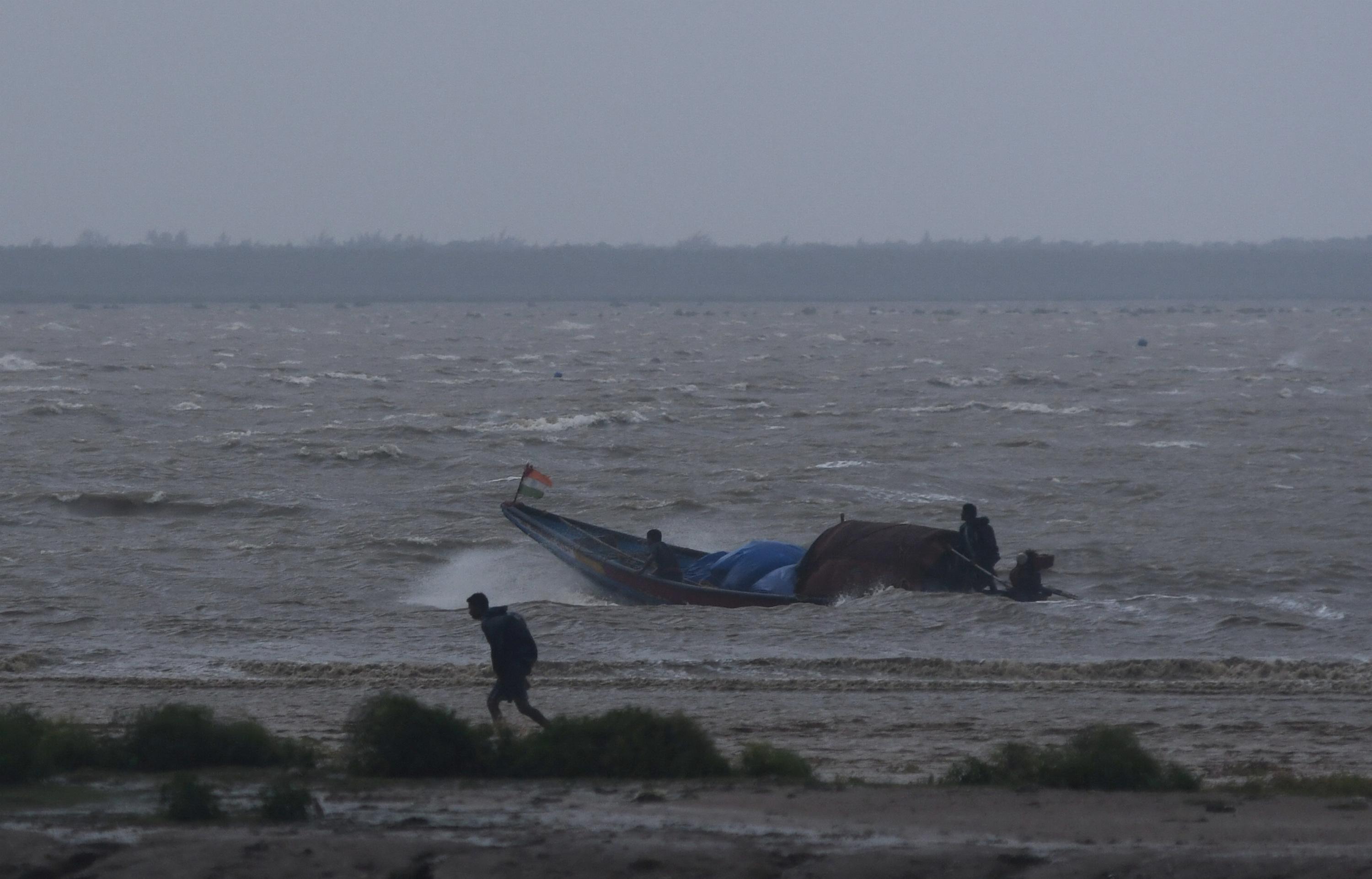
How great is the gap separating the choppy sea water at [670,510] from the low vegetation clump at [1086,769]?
358 centimetres

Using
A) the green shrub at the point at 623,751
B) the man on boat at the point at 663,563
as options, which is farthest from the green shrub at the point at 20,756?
the man on boat at the point at 663,563

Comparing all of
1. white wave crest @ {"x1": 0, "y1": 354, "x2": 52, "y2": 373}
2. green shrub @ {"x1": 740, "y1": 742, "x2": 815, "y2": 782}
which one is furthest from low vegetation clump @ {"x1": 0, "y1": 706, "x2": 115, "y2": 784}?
white wave crest @ {"x1": 0, "y1": 354, "x2": 52, "y2": 373}

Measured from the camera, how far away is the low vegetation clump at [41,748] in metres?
7.71

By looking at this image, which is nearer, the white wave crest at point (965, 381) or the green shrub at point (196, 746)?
the green shrub at point (196, 746)

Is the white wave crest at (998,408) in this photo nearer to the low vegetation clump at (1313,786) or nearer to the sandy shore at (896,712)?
the sandy shore at (896,712)

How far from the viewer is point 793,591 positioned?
15312 mm

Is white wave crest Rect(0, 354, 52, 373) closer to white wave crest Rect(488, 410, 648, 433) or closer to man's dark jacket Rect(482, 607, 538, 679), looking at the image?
white wave crest Rect(488, 410, 648, 433)

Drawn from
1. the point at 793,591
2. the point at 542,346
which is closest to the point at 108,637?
the point at 793,591

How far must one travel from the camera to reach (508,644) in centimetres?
936

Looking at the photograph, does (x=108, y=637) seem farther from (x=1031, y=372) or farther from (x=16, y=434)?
(x=1031, y=372)

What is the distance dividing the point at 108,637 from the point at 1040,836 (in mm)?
9574

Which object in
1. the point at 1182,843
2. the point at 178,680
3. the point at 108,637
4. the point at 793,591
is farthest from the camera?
the point at 793,591

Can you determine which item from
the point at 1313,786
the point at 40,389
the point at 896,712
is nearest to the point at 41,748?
the point at 896,712

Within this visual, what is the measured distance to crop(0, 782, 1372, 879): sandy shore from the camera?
655cm
